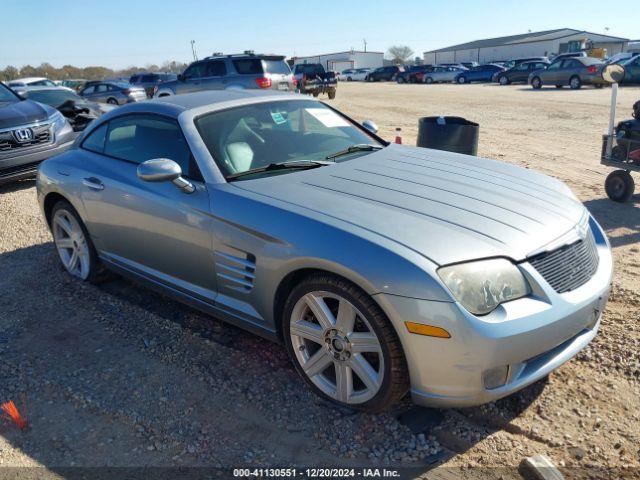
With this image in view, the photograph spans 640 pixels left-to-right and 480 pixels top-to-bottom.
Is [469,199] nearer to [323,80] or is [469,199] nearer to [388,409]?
[388,409]

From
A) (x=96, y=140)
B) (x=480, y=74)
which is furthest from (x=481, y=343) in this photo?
(x=480, y=74)

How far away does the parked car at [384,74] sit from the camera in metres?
48.2

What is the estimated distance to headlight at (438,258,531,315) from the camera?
2.36 m

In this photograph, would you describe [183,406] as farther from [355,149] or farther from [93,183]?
[355,149]

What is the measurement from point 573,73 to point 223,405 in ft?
92.8

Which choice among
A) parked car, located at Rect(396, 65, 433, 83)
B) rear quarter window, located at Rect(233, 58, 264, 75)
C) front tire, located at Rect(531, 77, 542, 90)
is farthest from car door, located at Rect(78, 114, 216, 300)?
parked car, located at Rect(396, 65, 433, 83)

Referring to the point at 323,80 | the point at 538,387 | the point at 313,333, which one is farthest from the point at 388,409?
the point at 323,80

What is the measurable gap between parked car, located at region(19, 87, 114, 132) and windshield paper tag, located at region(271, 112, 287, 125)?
640cm

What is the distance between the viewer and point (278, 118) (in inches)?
153

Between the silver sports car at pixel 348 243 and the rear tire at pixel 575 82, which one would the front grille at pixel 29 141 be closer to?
the silver sports car at pixel 348 243

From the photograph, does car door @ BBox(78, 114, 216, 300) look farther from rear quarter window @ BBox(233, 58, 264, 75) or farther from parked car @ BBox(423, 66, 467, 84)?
parked car @ BBox(423, 66, 467, 84)

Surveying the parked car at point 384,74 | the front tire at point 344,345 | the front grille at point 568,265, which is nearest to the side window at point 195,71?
the front tire at point 344,345

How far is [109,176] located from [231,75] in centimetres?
1299

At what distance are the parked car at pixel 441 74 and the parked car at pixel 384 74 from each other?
4.05m
